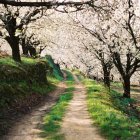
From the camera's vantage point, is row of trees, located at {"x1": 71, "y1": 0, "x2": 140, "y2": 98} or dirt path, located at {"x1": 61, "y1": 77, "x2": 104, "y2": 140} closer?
dirt path, located at {"x1": 61, "y1": 77, "x2": 104, "y2": 140}

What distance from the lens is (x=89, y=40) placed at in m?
44.4

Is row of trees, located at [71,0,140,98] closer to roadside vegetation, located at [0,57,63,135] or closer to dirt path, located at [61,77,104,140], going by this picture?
roadside vegetation, located at [0,57,63,135]

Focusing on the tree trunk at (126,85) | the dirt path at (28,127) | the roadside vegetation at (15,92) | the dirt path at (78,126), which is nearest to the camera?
the dirt path at (78,126)

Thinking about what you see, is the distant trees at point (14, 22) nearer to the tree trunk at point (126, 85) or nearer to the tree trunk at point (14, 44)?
the tree trunk at point (14, 44)

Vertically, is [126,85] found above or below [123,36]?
below

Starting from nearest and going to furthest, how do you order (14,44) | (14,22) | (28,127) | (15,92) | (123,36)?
(28,127), (15,92), (14,22), (14,44), (123,36)

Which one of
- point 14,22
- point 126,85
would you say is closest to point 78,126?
point 14,22

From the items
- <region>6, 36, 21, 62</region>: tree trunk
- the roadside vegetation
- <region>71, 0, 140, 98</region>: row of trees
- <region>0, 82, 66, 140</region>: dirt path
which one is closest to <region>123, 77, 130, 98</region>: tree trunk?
<region>71, 0, 140, 98</region>: row of trees

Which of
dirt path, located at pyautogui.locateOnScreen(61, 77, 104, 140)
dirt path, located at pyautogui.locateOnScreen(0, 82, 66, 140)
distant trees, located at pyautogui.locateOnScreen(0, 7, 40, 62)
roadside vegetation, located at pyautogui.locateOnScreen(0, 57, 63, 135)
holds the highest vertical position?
distant trees, located at pyautogui.locateOnScreen(0, 7, 40, 62)

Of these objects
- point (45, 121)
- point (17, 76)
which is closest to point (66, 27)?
point (17, 76)

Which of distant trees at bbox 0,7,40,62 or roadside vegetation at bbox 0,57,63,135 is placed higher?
distant trees at bbox 0,7,40,62

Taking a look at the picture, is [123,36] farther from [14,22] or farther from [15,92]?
[15,92]

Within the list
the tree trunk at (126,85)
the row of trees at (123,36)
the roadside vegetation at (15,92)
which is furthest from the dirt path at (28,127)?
the tree trunk at (126,85)

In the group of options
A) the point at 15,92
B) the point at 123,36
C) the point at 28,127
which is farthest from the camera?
the point at 123,36
